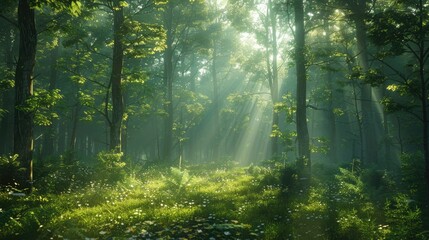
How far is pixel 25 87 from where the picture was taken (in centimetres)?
1057

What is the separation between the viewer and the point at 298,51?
46.2 feet

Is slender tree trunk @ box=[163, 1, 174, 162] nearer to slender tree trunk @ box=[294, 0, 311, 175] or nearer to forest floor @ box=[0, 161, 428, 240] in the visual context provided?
slender tree trunk @ box=[294, 0, 311, 175]

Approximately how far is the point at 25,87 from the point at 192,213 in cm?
680

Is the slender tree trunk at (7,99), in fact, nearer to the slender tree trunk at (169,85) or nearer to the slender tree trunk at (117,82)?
the slender tree trunk at (169,85)

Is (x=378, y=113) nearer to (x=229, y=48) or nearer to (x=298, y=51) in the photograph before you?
(x=229, y=48)

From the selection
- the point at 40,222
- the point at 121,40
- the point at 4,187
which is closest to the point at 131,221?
the point at 40,222

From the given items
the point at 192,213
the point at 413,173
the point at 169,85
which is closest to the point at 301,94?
the point at 413,173

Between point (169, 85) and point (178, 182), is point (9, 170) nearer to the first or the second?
point (178, 182)

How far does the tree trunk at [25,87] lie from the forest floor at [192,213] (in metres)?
1.57

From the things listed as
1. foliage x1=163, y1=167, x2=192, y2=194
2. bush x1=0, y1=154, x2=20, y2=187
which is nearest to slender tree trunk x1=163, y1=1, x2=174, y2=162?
foliage x1=163, y1=167, x2=192, y2=194

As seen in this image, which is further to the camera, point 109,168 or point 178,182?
point 109,168

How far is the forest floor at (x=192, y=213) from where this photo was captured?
253 inches

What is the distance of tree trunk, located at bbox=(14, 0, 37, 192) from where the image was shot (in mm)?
10172

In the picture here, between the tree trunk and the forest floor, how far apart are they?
157 centimetres
